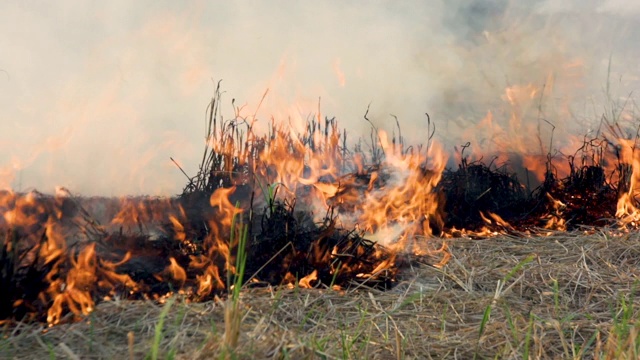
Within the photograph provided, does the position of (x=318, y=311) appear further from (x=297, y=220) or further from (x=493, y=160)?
(x=493, y=160)

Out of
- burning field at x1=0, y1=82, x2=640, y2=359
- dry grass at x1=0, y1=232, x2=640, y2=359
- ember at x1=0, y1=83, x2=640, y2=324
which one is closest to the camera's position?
dry grass at x1=0, y1=232, x2=640, y2=359

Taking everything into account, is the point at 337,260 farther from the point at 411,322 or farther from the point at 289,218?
the point at 411,322

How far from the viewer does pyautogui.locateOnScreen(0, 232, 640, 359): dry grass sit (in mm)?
2340

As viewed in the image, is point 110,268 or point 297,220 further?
point 297,220

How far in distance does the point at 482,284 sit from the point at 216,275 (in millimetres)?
1558

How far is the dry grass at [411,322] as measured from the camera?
2.34 metres

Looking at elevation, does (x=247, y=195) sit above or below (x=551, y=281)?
above

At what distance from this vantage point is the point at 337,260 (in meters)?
3.79

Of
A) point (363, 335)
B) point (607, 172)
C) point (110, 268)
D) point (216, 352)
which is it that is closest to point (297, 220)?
point (110, 268)

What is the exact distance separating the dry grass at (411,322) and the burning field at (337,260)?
12mm

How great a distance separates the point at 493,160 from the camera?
21.8 ft

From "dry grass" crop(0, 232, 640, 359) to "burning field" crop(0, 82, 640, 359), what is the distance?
12 millimetres

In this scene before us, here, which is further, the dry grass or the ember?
the ember

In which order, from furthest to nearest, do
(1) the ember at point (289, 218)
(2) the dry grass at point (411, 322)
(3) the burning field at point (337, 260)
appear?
(1) the ember at point (289, 218)
(3) the burning field at point (337, 260)
(2) the dry grass at point (411, 322)
